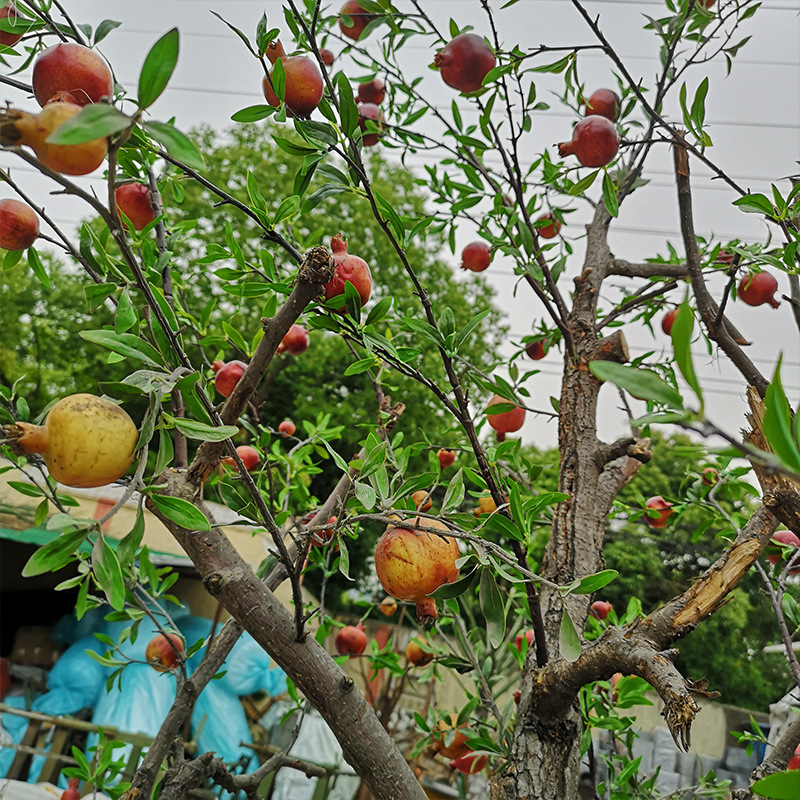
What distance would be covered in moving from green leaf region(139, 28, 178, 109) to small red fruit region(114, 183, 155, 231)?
0.50m

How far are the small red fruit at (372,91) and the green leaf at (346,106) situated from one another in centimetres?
57

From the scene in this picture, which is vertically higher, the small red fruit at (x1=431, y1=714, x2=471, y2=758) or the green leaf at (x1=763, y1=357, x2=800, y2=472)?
the green leaf at (x1=763, y1=357, x2=800, y2=472)

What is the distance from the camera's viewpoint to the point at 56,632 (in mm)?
3895

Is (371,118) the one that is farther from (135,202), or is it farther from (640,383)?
(640,383)

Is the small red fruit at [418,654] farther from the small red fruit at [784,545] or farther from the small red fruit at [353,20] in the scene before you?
the small red fruit at [353,20]

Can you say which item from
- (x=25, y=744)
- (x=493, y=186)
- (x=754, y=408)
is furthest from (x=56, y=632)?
(x=754, y=408)

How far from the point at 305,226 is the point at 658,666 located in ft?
21.3

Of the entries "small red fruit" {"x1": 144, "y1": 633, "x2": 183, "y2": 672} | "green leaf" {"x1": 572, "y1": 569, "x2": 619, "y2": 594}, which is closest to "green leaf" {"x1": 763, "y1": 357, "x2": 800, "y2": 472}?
"green leaf" {"x1": 572, "y1": 569, "x2": 619, "y2": 594}

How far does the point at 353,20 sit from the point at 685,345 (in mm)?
994

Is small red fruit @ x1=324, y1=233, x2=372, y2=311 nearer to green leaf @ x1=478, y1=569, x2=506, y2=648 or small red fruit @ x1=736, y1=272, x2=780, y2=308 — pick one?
green leaf @ x1=478, y1=569, x2=506, y2=648

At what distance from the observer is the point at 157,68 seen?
Result: 32cm

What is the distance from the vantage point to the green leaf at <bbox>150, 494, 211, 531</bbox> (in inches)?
17.0

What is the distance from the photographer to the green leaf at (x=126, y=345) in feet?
1.47

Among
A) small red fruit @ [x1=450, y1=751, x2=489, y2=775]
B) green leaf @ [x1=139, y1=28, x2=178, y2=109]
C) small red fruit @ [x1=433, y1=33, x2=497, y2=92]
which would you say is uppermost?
small red fruit @ [x1=433, y1=33, x2=497, y2=92]
